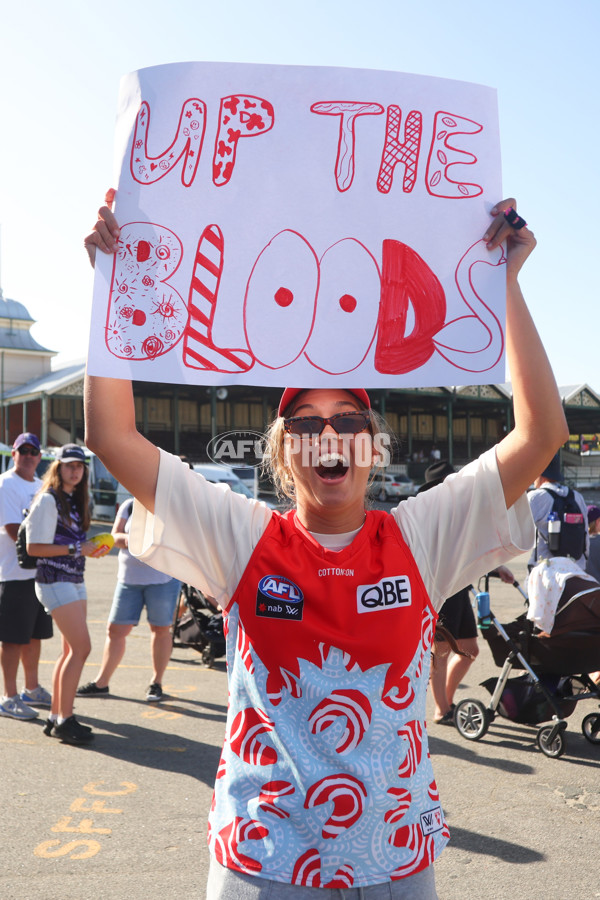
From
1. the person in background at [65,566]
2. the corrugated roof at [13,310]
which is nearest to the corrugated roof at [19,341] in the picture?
the corrugated roof at [13,310]

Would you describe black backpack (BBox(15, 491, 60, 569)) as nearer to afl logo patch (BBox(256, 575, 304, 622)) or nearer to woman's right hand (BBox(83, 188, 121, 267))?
woman's right hand (BBox(83, 188, 121, 267))

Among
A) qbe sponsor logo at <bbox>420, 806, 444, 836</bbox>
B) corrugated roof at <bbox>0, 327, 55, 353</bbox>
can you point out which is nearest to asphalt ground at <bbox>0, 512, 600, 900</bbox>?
qbe sponsor logo at <bbox>420, 806, 444, 836</bbox>

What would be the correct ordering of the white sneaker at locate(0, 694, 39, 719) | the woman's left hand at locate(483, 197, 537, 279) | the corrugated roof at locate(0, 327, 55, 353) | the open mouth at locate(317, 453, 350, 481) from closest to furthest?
the open mouth at locate(317, 453, 350, 481) < the woman's left hand at locate(483, 197, 537, 279) < the white sneaker at locate(0, 694, 39, 719) < the corrugated roof at locate(0, 327, 55, 353)

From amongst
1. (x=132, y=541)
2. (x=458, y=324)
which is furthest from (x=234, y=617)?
(x=458, y=324)

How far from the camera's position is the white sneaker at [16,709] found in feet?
21.0

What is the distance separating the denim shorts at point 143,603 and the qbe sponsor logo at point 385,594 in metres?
5.22

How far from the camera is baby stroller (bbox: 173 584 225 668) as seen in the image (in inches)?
325

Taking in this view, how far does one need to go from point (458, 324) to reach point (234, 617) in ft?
3.08

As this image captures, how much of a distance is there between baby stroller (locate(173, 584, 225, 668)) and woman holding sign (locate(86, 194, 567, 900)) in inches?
241

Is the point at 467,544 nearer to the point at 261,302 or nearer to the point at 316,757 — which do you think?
the point at 316,757

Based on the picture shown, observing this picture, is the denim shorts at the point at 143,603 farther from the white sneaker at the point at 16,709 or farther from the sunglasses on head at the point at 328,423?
the sunglasses on head at the point at 328,423

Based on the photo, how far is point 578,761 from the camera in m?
5.59

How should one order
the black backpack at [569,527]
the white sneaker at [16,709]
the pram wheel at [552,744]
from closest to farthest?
the pram wheel at [552,744] < the white sneaker at [16,709] < the black backpack at [569,527]

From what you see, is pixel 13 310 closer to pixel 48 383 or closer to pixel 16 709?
pixel 48 383
